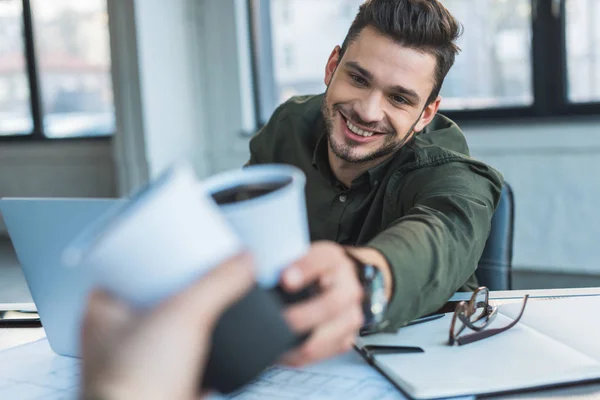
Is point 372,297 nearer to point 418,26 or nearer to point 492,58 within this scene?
point 418,26

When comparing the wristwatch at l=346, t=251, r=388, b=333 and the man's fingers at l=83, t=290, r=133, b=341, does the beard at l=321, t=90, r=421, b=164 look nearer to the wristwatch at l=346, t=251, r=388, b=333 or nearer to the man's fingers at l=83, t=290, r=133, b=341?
the wristwatch at l=346, t=251, r=388, b=333

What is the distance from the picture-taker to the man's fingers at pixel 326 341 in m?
0.49

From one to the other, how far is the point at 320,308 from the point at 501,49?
3.35 m

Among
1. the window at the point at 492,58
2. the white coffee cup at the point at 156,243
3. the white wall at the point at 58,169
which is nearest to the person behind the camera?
the white coffee cup at the point at 156,243

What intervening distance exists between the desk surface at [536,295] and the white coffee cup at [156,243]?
471 millimetres

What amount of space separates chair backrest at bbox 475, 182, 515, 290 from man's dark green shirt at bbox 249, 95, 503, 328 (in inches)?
1.9

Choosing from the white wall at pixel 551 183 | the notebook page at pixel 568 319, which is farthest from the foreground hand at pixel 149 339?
the white wall at pixel 551 183

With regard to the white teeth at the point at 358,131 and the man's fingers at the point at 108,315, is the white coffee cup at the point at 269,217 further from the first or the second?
the white teeth at the point at 358,131

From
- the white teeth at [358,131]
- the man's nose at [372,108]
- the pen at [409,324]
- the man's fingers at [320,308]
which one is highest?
the man's nose at [372,108]

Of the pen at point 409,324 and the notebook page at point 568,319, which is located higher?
the pen at point 409,324

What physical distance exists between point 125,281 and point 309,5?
150 inches

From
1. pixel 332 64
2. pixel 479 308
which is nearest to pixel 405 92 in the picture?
pixel 332 64

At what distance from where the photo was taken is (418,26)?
1.26 meters

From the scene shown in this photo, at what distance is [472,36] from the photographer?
11.9ft
